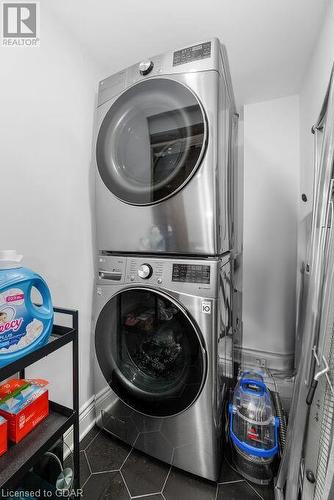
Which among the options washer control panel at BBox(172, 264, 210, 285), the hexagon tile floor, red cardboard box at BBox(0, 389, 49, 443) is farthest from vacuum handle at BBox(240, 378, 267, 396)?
red cardboard box at BBox(0, 389, 49, 443)

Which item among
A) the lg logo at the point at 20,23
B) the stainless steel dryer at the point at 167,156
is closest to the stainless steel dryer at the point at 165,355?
the stainless steel dryer at the point at 167,156

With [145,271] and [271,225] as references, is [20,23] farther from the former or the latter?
[271,225]

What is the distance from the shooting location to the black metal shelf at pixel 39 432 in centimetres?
63

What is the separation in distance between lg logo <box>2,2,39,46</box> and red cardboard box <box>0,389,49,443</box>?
140 centimetres

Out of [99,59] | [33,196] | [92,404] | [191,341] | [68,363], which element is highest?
[99,59]

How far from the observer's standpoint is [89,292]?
1.38 m

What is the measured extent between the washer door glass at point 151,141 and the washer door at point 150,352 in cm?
52

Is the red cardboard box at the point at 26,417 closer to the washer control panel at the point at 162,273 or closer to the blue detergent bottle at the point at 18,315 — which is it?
the blue detergent bottle at the point at 18,315

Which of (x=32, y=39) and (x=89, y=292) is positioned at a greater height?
(x=32, y=39)

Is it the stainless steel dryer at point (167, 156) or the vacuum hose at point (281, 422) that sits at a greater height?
the stainless steel dryer at point (167, 156)

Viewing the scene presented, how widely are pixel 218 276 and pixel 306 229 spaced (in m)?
0.94

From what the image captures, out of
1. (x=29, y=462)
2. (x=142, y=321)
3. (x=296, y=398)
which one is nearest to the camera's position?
(x=29, y=462)

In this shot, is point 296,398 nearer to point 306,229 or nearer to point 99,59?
point 306,229

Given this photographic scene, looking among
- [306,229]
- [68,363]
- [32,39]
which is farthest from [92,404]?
[32,39]
